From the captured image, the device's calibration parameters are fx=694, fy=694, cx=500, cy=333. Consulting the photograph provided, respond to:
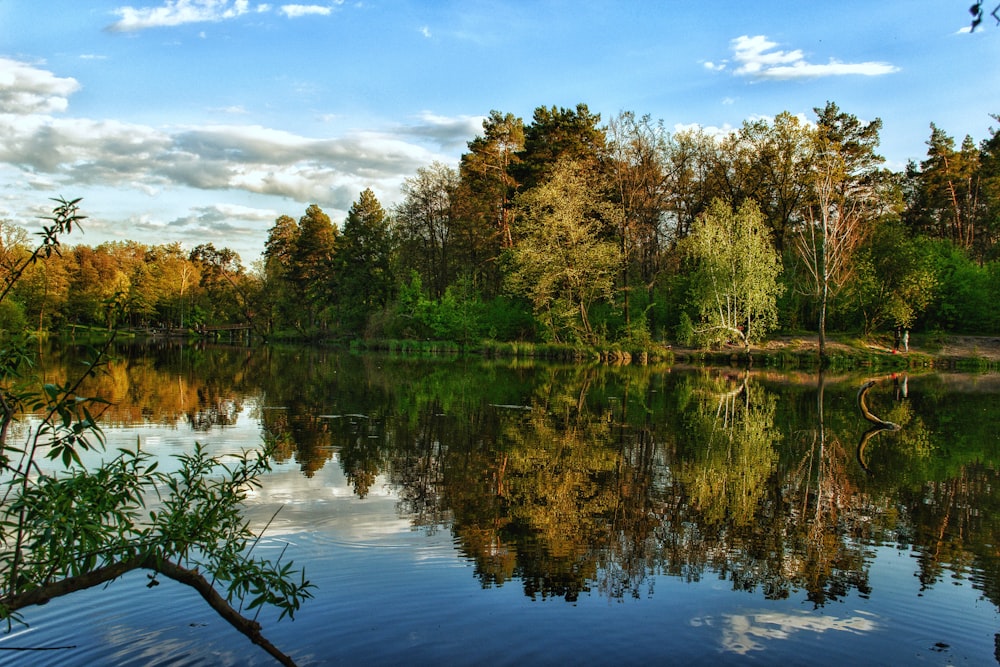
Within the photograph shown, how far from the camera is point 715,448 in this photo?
15227mm

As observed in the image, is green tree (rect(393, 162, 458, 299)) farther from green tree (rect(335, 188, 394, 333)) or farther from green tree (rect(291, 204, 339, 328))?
green tree (rect(291, 204, 339, 328))

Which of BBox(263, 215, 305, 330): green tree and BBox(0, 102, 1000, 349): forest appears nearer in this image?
BBox(0, 102, 1000, 349): forest

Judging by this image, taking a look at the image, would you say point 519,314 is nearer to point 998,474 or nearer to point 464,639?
point 998,474

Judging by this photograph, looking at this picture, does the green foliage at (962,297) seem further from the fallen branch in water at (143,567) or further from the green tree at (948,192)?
the fallen branch in water at (143,567)

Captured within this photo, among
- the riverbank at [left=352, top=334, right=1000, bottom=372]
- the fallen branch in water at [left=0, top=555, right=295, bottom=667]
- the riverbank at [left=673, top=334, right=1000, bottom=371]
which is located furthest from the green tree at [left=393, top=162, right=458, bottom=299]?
the fallen branch in water at [left=0, top=555, right=295, bottom=667]

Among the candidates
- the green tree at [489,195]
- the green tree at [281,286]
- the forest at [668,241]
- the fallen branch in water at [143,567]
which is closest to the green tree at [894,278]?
the forest at [668,241]

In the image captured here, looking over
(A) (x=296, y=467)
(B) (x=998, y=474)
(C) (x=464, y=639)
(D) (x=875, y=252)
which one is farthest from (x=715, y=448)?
(D) (x=875, y=252)

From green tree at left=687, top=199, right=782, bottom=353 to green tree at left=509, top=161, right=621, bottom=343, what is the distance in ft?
20.2

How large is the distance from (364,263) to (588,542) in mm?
61866

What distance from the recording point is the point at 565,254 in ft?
154

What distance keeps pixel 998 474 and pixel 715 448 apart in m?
5.27

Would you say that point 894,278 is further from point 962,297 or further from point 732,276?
point 732,276

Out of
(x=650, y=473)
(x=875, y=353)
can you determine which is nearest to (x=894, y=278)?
(x=875, y=353)

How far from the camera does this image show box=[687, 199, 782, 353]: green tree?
1693 inches
